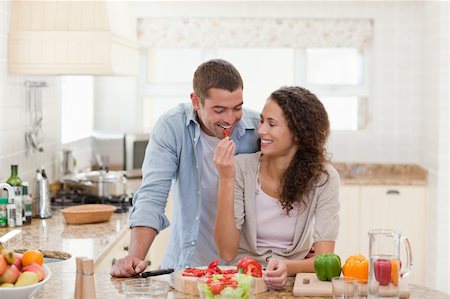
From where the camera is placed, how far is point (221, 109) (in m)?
3.20

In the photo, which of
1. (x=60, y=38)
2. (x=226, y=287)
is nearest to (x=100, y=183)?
(x=60, y=38)

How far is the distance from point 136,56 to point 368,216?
2.23 meters

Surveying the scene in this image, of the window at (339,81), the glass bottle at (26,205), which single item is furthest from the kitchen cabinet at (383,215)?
the glass bottle at (26,205)

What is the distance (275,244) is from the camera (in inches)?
127

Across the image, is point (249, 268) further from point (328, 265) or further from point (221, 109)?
point (221, 109)

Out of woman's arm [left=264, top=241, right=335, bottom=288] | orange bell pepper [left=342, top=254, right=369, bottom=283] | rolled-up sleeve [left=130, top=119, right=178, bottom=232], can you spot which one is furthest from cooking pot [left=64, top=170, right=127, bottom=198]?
orange bell pepper [left=342, top=254, right=369, bottom=283]

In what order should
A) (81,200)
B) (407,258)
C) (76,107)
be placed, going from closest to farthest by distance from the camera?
(407,258), (81,200), (76,107)

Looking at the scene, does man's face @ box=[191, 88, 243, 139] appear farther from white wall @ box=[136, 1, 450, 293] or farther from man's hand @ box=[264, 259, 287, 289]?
white wall @ box=[136, 1, 450, 293]

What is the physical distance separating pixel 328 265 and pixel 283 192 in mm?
457

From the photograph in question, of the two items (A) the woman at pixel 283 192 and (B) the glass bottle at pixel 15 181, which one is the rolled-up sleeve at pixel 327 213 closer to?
(A) the woman at pixel 283 192

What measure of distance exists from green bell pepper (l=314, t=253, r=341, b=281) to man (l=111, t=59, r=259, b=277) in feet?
2.23

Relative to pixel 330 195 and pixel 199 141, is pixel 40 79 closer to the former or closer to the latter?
pixel 199 141

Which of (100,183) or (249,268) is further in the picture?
(100,183)

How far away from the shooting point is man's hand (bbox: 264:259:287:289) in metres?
2.79
